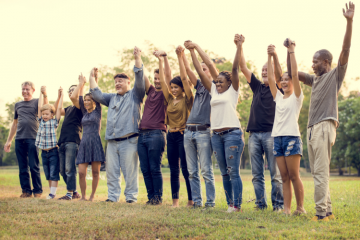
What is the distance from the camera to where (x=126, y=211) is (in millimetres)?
5750

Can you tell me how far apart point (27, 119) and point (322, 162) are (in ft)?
22.7

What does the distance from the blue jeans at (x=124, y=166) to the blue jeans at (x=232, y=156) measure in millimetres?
2009

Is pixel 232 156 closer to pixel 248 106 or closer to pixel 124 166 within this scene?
pixel 124 166

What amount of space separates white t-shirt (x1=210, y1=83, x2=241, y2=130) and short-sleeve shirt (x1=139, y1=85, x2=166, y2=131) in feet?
4.28

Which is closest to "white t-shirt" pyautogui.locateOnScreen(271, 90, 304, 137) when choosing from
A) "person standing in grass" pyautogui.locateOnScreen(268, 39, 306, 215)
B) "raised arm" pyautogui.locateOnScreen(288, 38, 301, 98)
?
"person standing in grass" pyautogui.locateOnScreen(268, 39, 306, 215)

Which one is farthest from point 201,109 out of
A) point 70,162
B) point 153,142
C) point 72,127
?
point 70,162

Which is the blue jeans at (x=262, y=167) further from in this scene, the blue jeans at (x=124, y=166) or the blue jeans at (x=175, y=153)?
the blue jeans at (x=124, y=166)

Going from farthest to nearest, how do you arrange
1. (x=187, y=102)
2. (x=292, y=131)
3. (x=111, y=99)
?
1. (x=111, y=99)
2. (x=187, y=102)
3. (x=292, y=131)

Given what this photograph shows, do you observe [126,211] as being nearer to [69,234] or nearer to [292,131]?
[69,234]

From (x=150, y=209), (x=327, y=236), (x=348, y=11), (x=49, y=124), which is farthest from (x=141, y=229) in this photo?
(x=49, y=124)

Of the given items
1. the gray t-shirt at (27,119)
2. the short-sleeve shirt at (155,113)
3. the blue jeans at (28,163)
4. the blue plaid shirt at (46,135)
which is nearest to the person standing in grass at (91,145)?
the blue plaid shirt at (46,135)

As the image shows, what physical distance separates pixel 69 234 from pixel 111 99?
3714mm

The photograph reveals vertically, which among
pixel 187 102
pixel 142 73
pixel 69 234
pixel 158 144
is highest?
pixel 142 73

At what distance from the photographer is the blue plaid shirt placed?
817 cm
